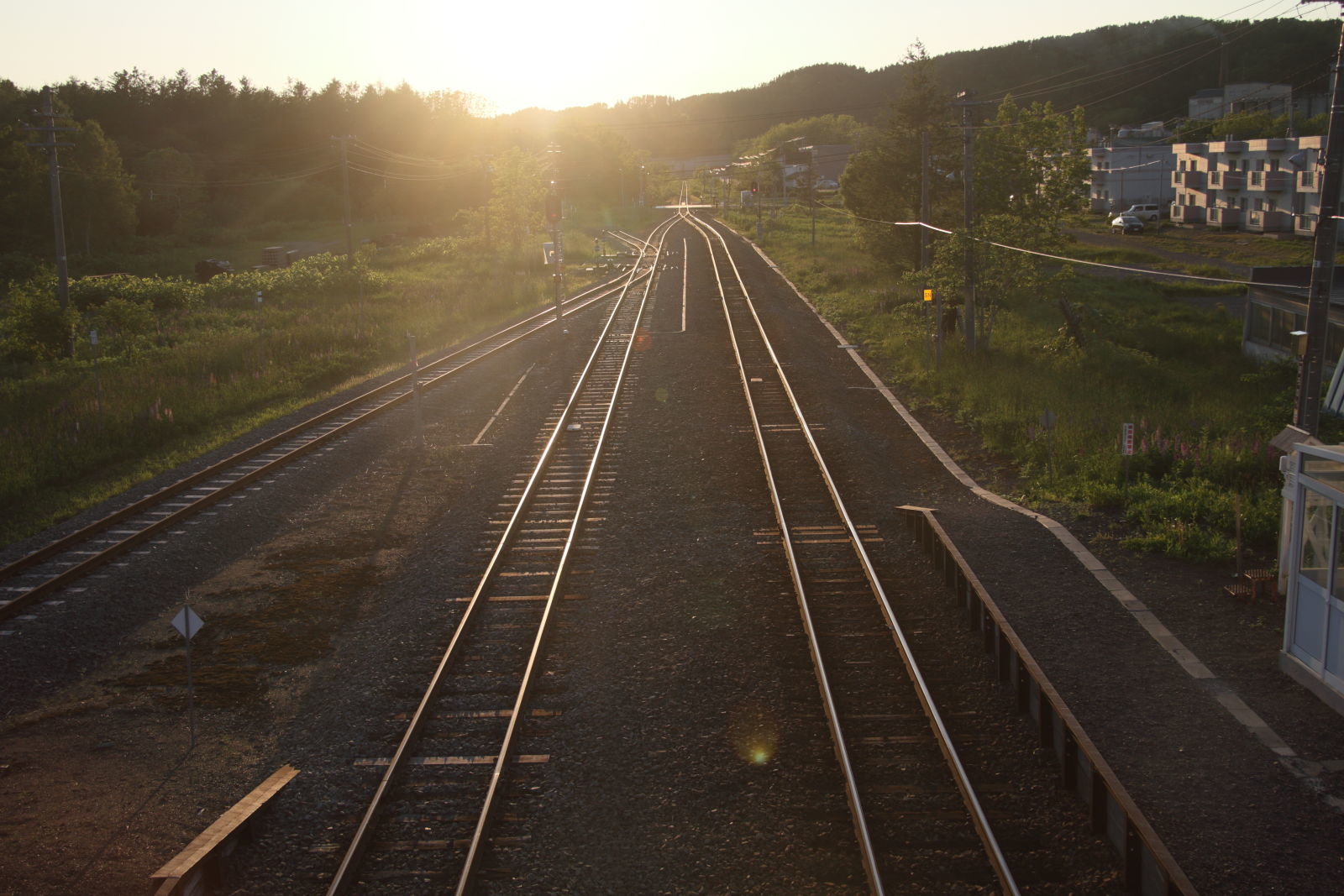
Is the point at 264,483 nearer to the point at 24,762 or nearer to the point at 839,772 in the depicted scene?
the point at 24,762

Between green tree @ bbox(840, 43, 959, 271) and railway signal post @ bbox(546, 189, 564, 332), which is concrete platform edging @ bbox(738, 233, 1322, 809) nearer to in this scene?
railway signal post @ bbox(546, 189, 564, 332)

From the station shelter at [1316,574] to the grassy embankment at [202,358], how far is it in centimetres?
1626

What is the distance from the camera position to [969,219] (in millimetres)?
24594

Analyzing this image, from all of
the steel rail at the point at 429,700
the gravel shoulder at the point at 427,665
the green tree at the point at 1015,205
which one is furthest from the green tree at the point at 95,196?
the steel rail at the point at 429,700

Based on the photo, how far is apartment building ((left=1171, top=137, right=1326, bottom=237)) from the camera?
5819 centimetres

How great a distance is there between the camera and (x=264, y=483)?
16422 mm

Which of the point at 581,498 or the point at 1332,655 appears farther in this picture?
the point at 581,498

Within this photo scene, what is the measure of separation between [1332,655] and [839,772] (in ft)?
15.3

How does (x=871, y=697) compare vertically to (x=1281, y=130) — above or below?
below

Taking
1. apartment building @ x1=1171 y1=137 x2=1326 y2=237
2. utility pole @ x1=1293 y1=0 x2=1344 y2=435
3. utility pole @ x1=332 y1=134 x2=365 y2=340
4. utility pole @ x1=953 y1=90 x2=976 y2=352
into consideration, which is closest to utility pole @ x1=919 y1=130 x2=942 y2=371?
utility pole @ x1=953 y1=90 x2=976 y2=352

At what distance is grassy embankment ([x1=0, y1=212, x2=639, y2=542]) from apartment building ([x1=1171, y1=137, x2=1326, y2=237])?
4113cm

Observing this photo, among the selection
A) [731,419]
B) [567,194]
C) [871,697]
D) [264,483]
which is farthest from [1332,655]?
[567,194]

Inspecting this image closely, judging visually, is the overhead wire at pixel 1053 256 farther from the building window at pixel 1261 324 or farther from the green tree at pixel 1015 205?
the building window at pixel 1261 324

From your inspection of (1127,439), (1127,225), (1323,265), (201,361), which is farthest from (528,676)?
(1127,225)
